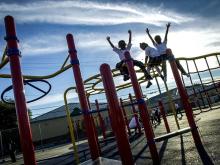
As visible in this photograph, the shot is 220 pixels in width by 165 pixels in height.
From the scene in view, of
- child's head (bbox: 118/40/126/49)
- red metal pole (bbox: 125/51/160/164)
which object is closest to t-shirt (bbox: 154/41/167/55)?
child's head (bbox: 118/40/126/49)

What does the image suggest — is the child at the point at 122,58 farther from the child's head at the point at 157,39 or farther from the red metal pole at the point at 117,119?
the red metal pole at the point at 117,119

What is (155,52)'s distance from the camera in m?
7.25

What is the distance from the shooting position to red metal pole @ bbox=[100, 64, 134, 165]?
114 inches

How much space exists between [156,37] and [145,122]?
11.9 ft

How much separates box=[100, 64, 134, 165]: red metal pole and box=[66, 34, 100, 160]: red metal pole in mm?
1392

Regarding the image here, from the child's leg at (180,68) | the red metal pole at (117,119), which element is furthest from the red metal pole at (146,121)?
the child's leg at (180,68)

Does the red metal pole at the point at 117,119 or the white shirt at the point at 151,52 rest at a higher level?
the white shirt at the point at 151,52

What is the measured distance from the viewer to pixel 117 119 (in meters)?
3.01

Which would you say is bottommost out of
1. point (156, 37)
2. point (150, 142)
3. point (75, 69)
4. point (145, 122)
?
point (150, 142)

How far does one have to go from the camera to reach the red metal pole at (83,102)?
4273mm

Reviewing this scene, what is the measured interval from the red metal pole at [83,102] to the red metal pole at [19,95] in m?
1.46

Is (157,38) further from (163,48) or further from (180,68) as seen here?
(180,68)

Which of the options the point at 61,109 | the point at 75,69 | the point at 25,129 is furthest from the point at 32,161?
the point at 61,109

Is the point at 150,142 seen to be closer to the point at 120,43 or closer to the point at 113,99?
the point at 113,99
